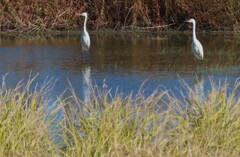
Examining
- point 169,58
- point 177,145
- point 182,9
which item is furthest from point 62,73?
point 182,9

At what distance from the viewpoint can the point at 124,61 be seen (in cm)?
1213

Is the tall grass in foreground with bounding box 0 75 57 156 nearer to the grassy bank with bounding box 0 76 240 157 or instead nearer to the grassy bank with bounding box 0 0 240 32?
the grassy bank with bounding box 0 76 240 157

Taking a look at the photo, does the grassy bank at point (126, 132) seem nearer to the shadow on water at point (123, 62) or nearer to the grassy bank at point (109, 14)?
the shadow on water at point (123, 62)

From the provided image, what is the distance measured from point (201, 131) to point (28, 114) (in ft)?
4.20

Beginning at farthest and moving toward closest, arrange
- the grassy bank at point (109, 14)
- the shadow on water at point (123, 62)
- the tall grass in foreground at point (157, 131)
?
the grassy bank at point (109, 14) < the shadow on water at point (123, 62) < the tall grass in foreground at point (157, 131)

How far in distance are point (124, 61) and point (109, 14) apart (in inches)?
247

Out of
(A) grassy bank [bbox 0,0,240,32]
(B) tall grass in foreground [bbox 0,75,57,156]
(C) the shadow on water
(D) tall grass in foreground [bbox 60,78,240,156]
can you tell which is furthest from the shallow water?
(B) tall grass in foreground [bbox 0,75,57,156]

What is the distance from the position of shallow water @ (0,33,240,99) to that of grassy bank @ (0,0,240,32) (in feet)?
2.88

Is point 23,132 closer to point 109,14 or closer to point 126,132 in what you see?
point 126,132

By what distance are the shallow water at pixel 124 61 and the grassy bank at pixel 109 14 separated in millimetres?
878

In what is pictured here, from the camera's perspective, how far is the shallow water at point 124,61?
982 centimetres

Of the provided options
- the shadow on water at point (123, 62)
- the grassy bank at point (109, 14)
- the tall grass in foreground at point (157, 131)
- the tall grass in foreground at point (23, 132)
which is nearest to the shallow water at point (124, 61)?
the shadow on water at point (123, 62)

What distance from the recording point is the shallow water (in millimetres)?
9820

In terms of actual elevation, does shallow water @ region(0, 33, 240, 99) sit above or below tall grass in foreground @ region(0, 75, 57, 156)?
below
